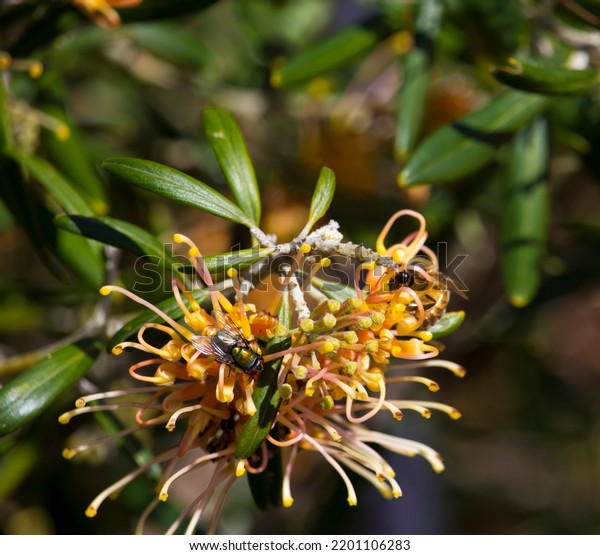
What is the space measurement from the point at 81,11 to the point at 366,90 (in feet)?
2.57

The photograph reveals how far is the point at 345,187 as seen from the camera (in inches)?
63.6

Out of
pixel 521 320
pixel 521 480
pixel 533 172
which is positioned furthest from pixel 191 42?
pixel 521 480

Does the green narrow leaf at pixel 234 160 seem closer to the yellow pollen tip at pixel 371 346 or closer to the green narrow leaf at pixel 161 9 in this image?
the yellow pollen tip at pixel 371 346

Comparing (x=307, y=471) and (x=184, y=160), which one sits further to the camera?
(x=307, y=471)

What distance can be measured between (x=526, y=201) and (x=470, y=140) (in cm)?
18

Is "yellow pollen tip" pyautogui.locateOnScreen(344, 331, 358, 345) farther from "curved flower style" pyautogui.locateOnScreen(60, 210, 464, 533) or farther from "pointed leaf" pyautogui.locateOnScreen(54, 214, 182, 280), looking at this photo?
"pointed leaf" pyautogui.locateOnScreen(54, 214, 182, 280)

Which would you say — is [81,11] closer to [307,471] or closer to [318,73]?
[318,73]

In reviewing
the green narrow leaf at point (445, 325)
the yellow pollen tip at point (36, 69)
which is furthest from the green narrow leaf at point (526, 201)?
the yellow pollen tip at point (36, 69)

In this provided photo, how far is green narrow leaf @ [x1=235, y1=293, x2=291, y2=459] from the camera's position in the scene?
2.49ft

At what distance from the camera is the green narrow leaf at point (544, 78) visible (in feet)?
3.30

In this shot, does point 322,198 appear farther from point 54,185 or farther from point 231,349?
point 54,185

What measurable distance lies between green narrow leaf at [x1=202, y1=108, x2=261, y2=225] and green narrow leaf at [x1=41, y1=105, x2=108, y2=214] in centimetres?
36

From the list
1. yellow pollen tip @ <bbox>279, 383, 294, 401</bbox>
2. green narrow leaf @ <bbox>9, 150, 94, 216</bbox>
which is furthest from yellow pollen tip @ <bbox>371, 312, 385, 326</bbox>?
green narrow leaf @ <bbox>9, 150, 94, 216</bbox>

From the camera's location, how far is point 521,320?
1.70 meters
